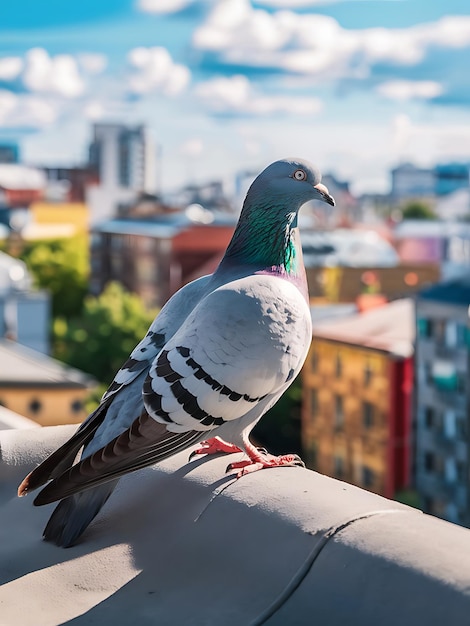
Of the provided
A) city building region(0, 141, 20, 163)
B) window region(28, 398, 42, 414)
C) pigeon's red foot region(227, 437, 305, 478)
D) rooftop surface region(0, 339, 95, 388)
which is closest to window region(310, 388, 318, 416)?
rooftop surface region(0, 339, 95, 388)

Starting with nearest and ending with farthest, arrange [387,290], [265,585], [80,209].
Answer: [265,585]
[387,290]
[80,209]

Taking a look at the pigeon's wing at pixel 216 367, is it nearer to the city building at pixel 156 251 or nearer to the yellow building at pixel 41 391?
the yellow building at pixel 41 391

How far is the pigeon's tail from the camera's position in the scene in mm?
1729

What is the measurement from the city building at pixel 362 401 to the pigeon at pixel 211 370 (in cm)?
1720

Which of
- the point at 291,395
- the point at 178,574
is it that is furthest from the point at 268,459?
the point at 291,395

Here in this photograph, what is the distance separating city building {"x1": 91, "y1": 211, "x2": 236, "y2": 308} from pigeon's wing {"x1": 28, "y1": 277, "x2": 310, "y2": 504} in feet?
82.0

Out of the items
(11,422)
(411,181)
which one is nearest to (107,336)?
(11,422)

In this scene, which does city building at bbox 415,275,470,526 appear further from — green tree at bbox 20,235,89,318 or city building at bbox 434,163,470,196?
city building at bbox 434,163,470,196

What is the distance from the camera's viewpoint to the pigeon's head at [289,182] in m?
2.01

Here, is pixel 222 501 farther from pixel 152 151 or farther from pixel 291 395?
pixel 152 151

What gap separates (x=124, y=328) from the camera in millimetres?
23125

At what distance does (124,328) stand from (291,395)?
13.2 feet

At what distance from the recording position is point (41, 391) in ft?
45.8

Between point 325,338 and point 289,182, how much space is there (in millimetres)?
17788
